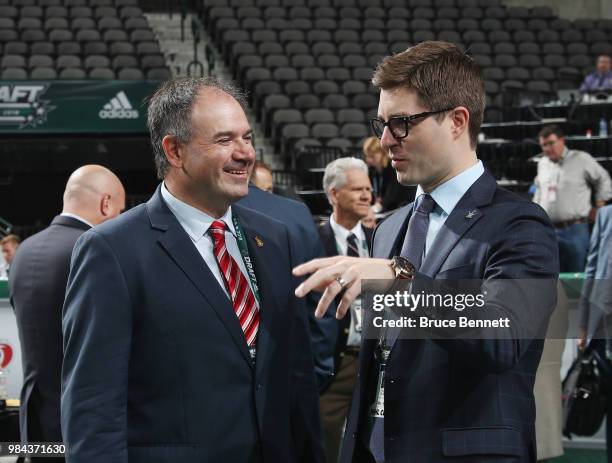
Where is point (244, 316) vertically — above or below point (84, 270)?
below

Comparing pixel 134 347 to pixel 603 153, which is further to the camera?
pixel 603 153

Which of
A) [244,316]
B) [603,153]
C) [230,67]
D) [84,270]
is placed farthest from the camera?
[230,67]

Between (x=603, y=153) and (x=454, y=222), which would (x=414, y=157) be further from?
(x=603, y=153)

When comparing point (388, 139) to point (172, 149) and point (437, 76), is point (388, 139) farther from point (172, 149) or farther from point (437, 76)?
point (172, 149)

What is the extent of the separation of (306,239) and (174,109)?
1.45 meters

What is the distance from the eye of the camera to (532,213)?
6.16 feet

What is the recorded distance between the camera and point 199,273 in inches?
82.7

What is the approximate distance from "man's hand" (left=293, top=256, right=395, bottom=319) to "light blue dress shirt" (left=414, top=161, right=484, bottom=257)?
37 centimetres

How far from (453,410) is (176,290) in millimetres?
687

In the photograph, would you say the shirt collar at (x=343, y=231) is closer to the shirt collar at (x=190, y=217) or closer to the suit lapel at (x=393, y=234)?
the suit lapel at (x=393, y=234)

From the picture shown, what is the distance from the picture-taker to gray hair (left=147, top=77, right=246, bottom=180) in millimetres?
2168

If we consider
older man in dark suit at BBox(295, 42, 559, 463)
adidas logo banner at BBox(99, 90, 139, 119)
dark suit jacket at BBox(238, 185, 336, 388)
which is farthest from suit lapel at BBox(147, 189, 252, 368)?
adidas logo banner at BBox(99, 90, 139, 119)

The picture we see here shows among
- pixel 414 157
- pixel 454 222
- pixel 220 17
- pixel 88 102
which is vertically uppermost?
pixel 220 17

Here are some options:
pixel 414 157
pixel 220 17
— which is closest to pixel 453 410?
pixel 414 157
